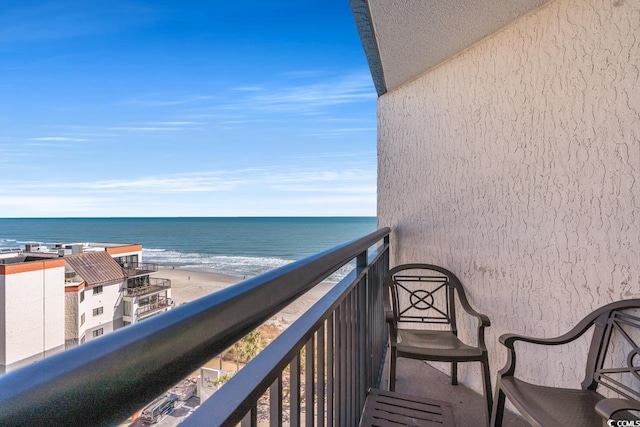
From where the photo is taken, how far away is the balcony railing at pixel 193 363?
8.7 inches

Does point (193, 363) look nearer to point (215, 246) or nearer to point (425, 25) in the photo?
point (425, 25)

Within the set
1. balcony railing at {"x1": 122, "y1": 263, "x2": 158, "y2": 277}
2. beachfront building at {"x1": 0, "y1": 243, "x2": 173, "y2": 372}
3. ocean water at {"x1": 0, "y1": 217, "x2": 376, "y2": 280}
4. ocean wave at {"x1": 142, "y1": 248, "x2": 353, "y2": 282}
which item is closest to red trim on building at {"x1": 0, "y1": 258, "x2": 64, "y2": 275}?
beachfront building at {"x1": 0, "y1": 243, "x2": 173, "y2": 372}

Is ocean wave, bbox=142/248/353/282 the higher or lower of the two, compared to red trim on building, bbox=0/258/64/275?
lower

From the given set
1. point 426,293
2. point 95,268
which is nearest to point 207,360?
point 426,293

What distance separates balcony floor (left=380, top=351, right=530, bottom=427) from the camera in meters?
2.12

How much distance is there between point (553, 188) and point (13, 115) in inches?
695

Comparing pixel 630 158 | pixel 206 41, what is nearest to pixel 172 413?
pixel 630 158

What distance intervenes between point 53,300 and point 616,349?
11.3 ft

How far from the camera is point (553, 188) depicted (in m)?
1.98

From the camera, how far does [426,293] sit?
2.80 m

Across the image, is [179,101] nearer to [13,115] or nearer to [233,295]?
[13,115]

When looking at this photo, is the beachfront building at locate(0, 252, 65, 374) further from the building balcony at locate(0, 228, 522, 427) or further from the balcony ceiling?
the balcony ceiling

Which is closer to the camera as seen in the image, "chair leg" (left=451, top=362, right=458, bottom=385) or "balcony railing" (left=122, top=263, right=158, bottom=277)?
"chair leg" (left=451, top=362, right=458, bottom=385)

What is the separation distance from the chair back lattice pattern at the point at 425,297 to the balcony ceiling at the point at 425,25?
1.61 m
